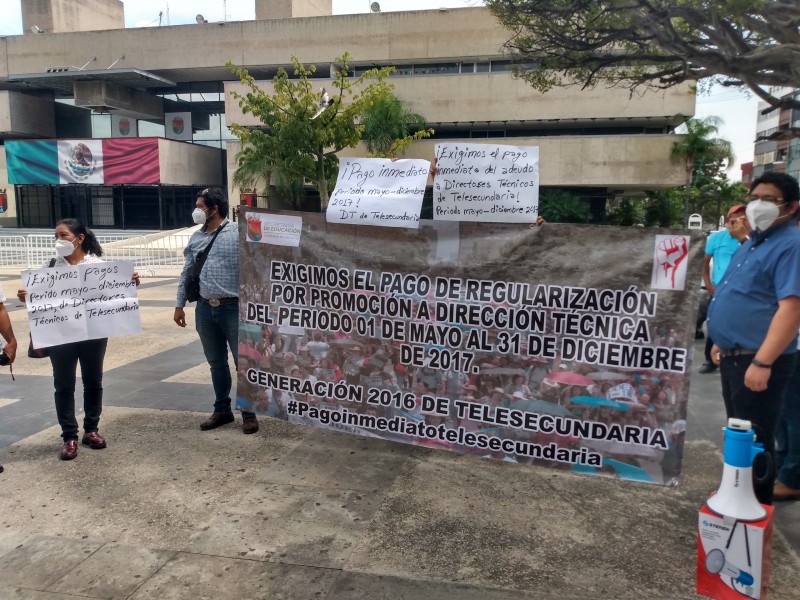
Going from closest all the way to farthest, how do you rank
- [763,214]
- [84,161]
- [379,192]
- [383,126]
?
[763,214], [379,192], [383,126], [84,161]

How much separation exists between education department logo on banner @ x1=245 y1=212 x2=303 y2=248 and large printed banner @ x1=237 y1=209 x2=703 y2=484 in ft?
0.08

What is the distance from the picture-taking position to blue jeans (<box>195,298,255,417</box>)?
5.00m

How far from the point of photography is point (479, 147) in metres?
3.79

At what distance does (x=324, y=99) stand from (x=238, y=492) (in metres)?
11.4

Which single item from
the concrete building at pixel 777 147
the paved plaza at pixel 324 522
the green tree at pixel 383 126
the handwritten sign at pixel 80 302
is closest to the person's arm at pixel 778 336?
the paved plaza at pixel 324 522

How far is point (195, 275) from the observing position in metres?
5.04

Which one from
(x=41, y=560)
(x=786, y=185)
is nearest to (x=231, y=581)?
(x=41, y=560)

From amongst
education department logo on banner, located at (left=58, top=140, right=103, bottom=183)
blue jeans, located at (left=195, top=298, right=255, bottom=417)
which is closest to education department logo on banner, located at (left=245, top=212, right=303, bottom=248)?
blue jeans, located at (left=195, top=298, right=255, bottom=417)

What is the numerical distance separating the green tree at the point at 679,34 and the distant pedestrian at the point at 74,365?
10.1 metres

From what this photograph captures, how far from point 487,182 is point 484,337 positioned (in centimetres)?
93

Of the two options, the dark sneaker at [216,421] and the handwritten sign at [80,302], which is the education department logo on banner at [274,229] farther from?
the dark sneaker at [216,421]

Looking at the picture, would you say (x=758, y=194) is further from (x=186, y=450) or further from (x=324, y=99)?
(x=324, y=99)

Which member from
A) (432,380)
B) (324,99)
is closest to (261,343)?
(432,380)

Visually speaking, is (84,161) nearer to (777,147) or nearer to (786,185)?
(786,185)
